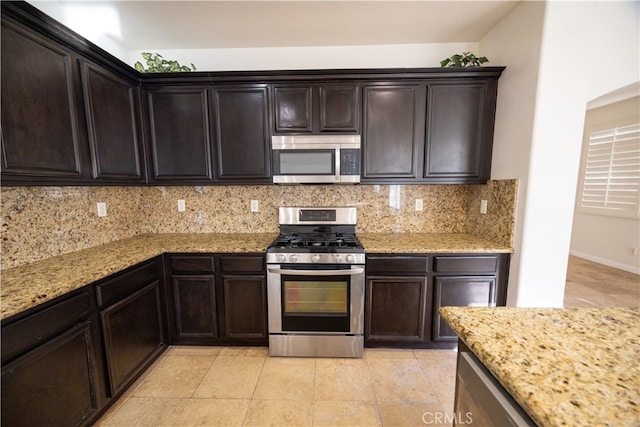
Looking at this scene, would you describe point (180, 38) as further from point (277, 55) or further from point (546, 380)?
point (546, 380)

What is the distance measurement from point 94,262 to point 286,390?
1627mm

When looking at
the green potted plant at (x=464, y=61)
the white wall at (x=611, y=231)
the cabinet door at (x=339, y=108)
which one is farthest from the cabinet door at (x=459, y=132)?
the white wall at (x=611, y=231)

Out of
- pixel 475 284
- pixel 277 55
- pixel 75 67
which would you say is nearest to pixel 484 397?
pixel 475 284

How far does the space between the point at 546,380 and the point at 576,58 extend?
226 cm

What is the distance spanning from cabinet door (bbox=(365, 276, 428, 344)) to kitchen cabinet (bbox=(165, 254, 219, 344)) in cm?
138

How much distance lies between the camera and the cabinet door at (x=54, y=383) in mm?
1158

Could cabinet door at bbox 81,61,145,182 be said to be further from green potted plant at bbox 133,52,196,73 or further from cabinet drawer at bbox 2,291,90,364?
cabinet drawer at bbox 2,291,90,364

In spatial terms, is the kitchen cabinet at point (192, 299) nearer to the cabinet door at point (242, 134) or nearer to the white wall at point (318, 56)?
the cabinet door at point (242, 134)

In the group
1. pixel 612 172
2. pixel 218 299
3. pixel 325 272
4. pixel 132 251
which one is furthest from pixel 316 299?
pixel 612 172

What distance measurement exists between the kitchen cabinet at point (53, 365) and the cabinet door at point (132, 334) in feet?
0.25

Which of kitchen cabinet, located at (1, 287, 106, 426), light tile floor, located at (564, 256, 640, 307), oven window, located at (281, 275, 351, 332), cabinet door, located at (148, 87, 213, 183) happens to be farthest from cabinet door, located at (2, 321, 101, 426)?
light tile floor, located at (564, 256, 640, 307)

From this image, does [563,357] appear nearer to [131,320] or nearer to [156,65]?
[131,320]

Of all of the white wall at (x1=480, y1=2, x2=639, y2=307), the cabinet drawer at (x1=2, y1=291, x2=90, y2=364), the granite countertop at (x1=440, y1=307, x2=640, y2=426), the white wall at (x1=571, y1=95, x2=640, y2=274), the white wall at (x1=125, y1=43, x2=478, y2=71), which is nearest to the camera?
the granite countertop at (x1=440, y1=307, x2=640, y2=426)

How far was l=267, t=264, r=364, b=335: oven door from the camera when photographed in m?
2.16
